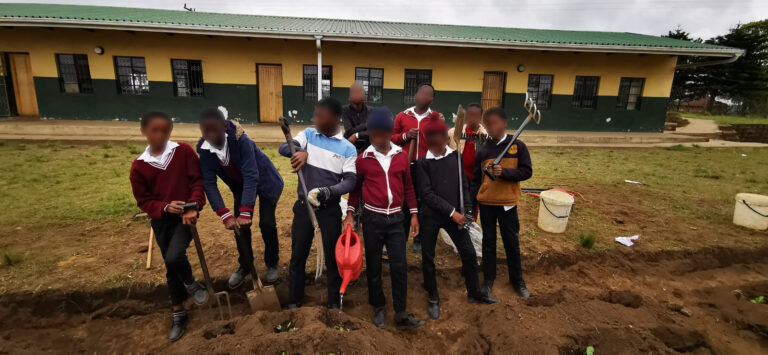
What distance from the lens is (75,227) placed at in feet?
14.2

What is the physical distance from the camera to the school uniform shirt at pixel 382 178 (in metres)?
2.71

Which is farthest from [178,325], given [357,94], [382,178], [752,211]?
[752,211]

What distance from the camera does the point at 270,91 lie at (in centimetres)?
1298

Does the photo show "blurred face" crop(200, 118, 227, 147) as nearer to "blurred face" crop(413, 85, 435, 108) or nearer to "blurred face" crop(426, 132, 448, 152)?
"blurred face" crop(426, 132, 448, 152)

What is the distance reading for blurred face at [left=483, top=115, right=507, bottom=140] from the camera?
121 inches

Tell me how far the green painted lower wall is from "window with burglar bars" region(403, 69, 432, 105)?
28 cm

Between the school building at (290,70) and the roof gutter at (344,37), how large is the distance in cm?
4

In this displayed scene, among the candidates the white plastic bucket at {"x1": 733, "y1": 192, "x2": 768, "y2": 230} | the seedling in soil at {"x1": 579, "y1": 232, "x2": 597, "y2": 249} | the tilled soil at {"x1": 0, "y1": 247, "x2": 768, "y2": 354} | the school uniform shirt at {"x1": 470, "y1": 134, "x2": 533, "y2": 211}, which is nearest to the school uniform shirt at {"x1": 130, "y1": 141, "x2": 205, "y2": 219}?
the tilled soil at {"x1": 0, "y1": 247, "x2": 768, "y2": 354}

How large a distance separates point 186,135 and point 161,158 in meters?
9.38

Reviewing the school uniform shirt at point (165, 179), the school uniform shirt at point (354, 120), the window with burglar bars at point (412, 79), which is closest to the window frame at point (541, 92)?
the window with burglar bars at point (412, 79)

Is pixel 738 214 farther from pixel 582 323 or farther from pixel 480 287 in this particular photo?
pixel 480 287

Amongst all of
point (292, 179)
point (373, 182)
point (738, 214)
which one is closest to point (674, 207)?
point (738, 214)

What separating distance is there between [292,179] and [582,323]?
5.34 metres

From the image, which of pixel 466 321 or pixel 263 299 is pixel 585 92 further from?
pixel 263 299
